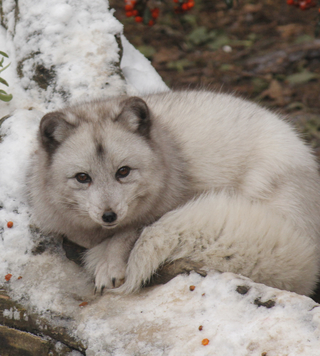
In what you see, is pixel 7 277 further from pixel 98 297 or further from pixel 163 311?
pixel 163 311

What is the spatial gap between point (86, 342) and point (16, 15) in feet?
10.6

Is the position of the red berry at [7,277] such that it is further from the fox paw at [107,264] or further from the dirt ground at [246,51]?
the dirt ground at [246,51]

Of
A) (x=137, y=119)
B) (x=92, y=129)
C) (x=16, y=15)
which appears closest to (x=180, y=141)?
→ (x=137, y=119)

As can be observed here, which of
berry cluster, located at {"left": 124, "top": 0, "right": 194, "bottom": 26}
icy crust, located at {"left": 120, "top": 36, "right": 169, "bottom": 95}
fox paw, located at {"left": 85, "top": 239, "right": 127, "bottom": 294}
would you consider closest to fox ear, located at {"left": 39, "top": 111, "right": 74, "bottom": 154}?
fox paw, located at {"left": 85, "top": 239, "right": 127, "bottom": 294}

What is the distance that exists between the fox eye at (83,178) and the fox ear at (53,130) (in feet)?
0.85

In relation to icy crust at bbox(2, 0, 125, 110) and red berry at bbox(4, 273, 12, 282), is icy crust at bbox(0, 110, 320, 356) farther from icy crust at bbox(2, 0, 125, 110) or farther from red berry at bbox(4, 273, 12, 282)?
icy crust at bbox(2, 0, 125, 110)

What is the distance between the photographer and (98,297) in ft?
8.18

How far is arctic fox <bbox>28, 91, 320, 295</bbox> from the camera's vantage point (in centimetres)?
243

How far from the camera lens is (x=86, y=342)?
2.20 m

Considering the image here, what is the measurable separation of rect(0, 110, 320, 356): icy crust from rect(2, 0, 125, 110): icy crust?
4.73 ft

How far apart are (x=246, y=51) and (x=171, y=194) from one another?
471 cm

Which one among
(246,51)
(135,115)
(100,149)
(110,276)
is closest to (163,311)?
(110,276)

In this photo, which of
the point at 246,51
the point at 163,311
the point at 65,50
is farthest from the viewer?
the point at 246,51

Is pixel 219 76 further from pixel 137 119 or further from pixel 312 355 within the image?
pixel 312 355
